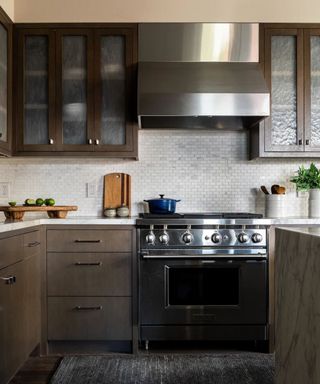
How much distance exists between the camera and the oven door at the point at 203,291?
2797 mm

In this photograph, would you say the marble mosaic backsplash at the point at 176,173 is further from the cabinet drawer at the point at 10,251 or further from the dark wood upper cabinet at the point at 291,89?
the cabinet drawer at the point at 10,251

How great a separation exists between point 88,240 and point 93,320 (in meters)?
0.55

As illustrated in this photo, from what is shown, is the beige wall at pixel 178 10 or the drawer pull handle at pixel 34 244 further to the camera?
the beige wall at pixel 178 10

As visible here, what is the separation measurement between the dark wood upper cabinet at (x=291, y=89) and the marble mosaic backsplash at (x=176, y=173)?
1.13 ft

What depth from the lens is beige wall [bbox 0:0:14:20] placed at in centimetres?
295

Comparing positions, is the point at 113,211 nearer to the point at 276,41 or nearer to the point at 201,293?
the point at 201,293

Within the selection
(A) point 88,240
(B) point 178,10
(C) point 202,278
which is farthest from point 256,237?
(B) point 178,10

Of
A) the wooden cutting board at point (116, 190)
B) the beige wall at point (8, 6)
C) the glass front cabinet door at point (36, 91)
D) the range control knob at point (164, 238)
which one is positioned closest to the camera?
the range control knob at point (164, 238)

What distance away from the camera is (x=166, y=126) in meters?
3.31

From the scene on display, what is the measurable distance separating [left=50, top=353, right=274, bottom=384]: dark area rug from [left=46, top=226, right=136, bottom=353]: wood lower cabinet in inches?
7.0

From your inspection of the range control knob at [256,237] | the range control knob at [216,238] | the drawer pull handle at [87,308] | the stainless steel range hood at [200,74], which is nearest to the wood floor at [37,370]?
the drawer pull handle at [87,308]

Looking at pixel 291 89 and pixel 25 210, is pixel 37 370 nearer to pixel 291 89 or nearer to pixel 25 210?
pixel 25 210

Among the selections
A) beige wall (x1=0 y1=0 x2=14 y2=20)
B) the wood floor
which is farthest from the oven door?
beige wall (x1=0 y1=0 x2=14 y2=20)

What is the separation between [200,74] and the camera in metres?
2.99
